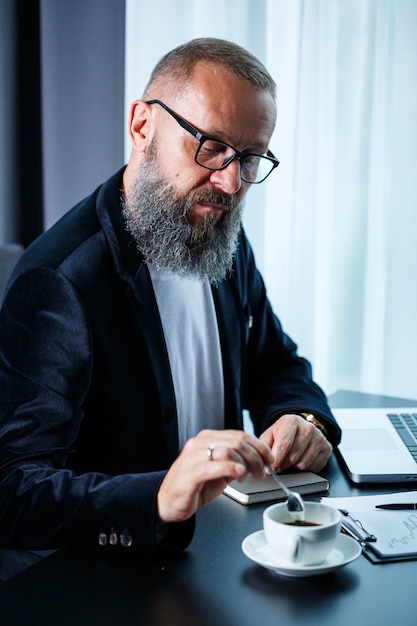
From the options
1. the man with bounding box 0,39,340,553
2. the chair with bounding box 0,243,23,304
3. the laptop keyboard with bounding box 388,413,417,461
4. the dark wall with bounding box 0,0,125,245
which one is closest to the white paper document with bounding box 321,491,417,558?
the man with bounding box 0,39,340,553

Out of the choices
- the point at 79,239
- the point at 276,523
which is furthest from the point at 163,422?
the point at 276,523

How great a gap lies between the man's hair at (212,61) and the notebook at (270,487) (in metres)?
0.77

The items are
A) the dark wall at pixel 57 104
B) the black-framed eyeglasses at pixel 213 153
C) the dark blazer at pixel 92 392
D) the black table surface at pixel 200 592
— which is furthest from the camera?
the dark wall at pixel 57 104

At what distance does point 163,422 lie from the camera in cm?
152

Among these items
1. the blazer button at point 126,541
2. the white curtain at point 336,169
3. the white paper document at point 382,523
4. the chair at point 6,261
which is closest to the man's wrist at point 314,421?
the white paper document at point 382,523

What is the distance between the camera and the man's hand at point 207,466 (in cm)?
101

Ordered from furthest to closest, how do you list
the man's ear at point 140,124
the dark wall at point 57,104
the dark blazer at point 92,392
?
the dark wall at point 57,104, the man's ear at point 140,124, the dark blazer at point 92,392

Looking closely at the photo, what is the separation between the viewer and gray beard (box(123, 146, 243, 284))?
1585mm

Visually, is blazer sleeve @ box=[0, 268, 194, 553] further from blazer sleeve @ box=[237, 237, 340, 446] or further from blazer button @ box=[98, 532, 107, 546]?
blazer sleeve @ box=[237, 237, 340, 446]

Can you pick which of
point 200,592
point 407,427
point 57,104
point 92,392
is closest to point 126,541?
point 200,592

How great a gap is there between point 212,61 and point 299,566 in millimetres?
1007

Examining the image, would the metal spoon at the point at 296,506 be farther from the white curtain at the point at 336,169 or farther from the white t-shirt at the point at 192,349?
the white curtain at the point at 336,169

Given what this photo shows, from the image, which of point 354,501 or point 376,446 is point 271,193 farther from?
point 354,501

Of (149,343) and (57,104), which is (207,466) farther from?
(57,104)
